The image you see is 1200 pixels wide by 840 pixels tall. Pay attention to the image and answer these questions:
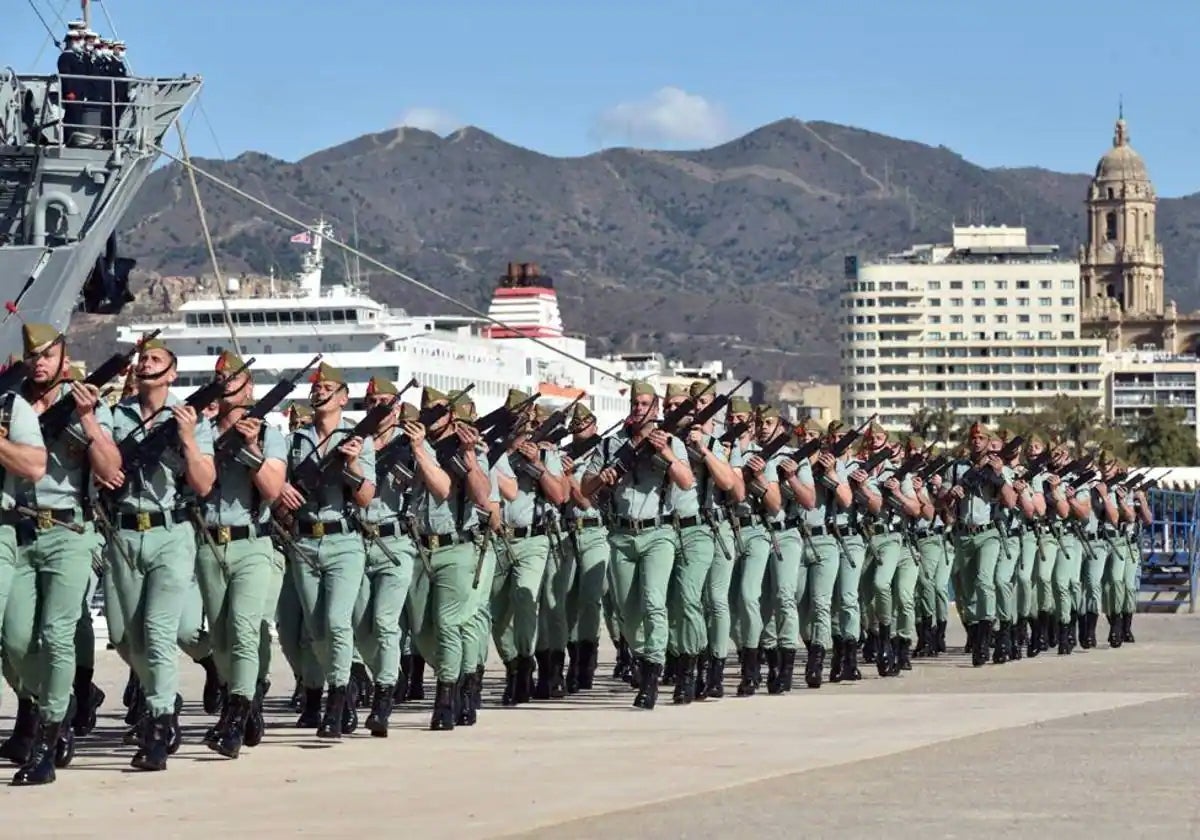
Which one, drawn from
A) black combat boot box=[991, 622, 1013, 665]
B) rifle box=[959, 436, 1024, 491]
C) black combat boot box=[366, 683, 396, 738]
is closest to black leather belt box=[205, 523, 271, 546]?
black combat boot box=[366, 683, 396, 738]

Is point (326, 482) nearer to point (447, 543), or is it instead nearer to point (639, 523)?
point (447, 543)

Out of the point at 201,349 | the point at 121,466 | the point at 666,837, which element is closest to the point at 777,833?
the point at 666,837

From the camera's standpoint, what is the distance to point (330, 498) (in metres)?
13.9

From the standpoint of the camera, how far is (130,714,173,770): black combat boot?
12.1m

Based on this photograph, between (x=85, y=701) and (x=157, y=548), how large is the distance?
1.78 metres

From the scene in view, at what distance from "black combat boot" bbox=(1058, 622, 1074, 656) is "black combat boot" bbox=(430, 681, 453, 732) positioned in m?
10.3

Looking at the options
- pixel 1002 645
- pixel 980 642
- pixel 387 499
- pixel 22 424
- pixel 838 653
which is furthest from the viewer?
pixel 1002 645

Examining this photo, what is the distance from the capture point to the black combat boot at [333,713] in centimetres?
1362

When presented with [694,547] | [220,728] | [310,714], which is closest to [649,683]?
[694,547]

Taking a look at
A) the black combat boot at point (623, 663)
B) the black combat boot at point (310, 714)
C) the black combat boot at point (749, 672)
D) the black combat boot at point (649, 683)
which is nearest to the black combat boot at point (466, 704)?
the black combat boot at point (310, 714)

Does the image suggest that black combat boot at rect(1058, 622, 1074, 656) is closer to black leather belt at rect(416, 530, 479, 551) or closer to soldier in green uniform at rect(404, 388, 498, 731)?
soldier in green uniform at rect(404, 388, 498, 731)

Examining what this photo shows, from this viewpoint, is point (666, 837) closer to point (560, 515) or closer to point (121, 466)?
point (121, 466)

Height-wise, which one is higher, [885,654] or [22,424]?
[22,424]

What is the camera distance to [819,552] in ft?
62.9
